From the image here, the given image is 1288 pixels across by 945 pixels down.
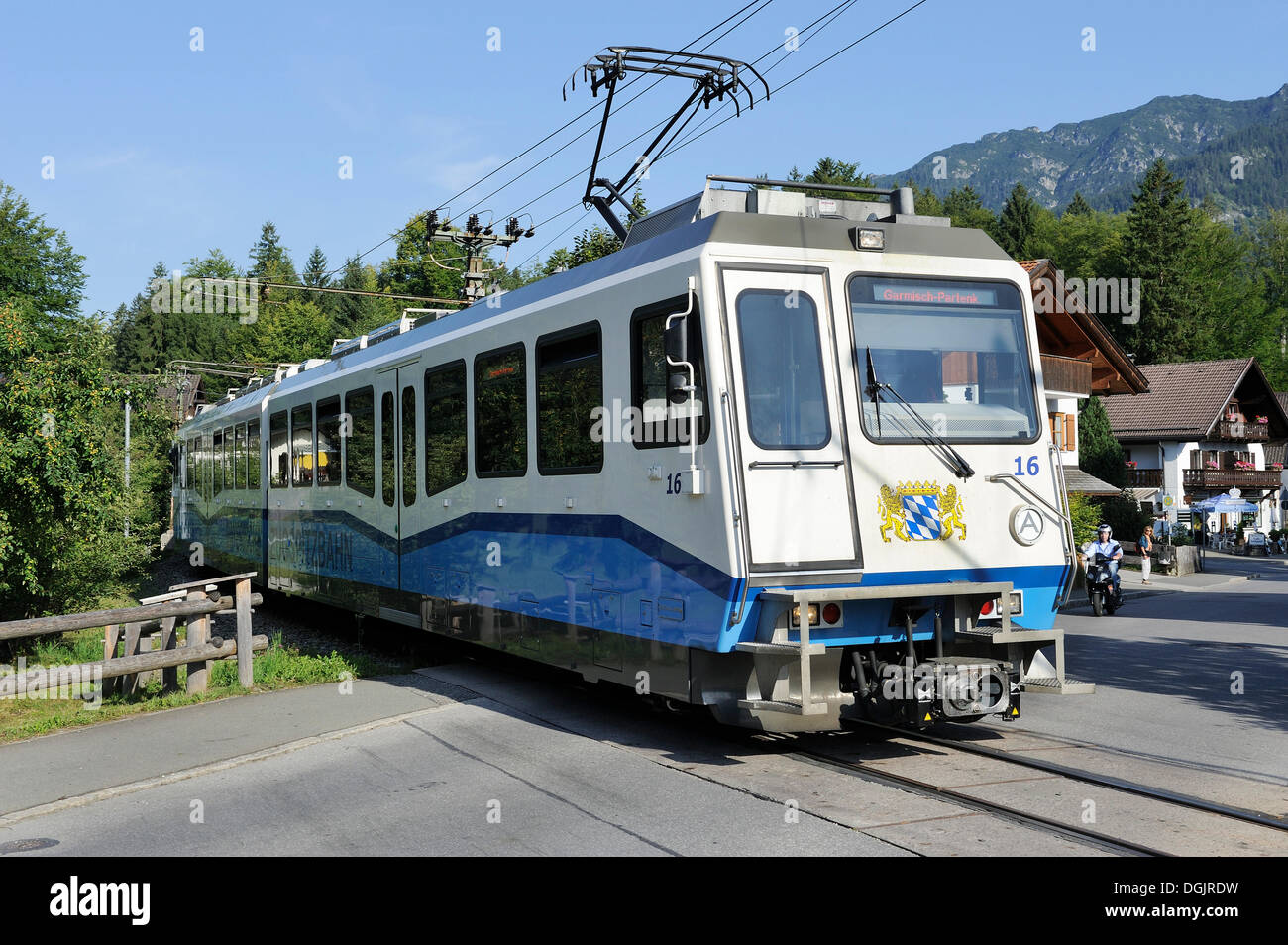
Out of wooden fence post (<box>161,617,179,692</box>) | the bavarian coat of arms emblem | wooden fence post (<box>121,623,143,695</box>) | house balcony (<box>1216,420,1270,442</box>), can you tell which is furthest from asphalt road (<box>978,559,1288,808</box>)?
house balcony (<box>1216,420,1270,442</box>)

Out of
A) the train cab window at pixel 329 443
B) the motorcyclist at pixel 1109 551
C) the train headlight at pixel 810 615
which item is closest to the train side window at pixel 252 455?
the train cab window at pixel 329 443

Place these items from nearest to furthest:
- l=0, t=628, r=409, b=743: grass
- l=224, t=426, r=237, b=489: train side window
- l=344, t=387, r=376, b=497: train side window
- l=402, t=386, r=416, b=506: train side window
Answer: l=0, t=628, r=409, b=743: grass → l=402, t=386, r=416, b=506: train side window → l=344, t=387, r=376, b=497: train side window → l=224, t=426, r=237, b=489: train side window

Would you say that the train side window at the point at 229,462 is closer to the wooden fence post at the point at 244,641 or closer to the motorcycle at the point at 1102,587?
→ the wooden fence post at the point at 244,641

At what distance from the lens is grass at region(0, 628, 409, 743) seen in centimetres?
1073

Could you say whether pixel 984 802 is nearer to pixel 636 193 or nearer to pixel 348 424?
pixel 348 424

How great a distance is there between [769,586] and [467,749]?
2.67m

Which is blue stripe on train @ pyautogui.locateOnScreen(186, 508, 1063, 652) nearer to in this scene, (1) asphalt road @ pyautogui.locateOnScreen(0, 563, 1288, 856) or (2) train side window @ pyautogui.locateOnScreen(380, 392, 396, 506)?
(2) train side window @ pyautogui.locateOnScreen(380, 392, 396, 506)

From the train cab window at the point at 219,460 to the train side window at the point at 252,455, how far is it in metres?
2.56

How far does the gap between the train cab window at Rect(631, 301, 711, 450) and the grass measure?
5646mm

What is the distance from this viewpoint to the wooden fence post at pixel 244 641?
476 inches

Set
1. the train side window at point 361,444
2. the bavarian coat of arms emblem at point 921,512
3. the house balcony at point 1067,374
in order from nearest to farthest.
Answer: the bavarian coat of arms emblem at point 921,512 < the train side window at point 361,444 < the house balcony at point 1067,374

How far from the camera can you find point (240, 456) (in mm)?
21078
